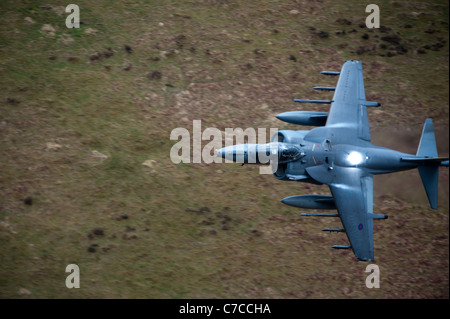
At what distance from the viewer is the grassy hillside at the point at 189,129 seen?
1207 inches

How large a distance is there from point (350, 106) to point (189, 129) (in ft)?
33.3

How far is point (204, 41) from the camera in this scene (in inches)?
1499

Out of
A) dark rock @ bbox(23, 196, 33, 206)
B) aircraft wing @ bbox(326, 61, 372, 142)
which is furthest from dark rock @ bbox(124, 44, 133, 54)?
aircraft wing @ bbox(326, 61, 372, 142)

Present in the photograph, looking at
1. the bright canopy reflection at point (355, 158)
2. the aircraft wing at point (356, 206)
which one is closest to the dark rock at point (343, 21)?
the bright canopy reflection at point (355, 158)

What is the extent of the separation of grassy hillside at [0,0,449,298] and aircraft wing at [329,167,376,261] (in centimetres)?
356

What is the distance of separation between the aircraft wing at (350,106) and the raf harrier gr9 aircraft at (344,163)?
0.18 feet

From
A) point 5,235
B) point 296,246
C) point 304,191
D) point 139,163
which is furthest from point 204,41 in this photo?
point 5,235

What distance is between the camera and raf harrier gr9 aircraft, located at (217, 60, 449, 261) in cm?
2869

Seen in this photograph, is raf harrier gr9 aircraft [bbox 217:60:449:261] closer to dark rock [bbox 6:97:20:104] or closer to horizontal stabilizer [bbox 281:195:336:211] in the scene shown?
horizontal stabilizer [bbox 281:195:336:211]

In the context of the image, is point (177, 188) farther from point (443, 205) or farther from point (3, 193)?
point (443, 205)

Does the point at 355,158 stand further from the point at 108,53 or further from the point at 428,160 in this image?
the point at 108,53

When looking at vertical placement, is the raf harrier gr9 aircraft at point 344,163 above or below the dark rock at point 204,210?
above

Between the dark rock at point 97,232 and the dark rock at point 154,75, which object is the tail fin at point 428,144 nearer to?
the dark rock at point 154,75

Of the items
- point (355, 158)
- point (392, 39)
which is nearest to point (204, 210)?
point (355, 158)
